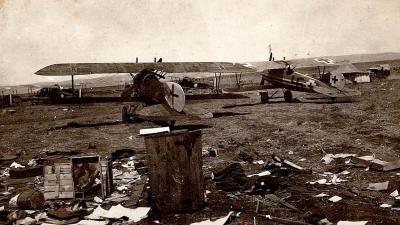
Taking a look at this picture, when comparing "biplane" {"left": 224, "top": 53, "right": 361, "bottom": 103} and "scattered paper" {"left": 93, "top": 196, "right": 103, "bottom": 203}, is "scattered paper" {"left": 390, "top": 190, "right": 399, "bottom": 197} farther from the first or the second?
"biplane" {"left": 224, "top": 53, "right": 361, "bottom": 103}

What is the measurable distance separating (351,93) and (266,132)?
11.7 meters

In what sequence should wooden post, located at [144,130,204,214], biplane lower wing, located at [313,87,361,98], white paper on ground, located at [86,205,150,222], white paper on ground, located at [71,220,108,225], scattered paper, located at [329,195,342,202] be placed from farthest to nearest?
biplane lower wing, located at [313,87,361,98]
scattered paper, located at [329,195,342,202]
white paper on ground, located at [86,205,150,222]
wooden post, located at [144,130,204,214]
white paper on ground, located at [71,220,108,225]

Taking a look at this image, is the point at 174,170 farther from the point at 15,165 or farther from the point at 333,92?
the point at 333,92

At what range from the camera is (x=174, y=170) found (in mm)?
5844

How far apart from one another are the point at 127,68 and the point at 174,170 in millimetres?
13973

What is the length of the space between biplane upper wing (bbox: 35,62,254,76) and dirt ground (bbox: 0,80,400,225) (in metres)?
2.72

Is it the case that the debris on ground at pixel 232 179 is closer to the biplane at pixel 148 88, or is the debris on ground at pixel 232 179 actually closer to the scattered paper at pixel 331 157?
the scattered paper at pixel 331 157

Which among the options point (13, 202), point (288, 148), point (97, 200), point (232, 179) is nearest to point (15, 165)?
point (13, 202)

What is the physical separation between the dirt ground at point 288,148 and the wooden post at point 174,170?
0.75 ft

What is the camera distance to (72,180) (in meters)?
6.92

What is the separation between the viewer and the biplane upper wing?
1578 centimetres

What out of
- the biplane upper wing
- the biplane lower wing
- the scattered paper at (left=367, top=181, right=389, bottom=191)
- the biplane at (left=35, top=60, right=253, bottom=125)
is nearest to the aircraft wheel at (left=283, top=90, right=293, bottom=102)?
the biplane lower wing

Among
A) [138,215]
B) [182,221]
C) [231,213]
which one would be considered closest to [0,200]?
[138,215]

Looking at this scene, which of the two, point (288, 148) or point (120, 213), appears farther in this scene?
point (288, 148)
